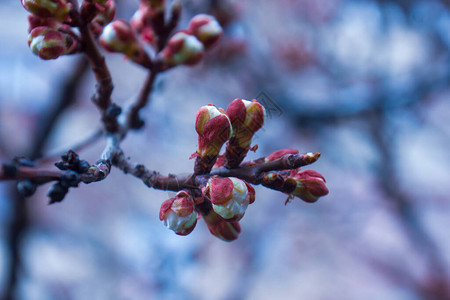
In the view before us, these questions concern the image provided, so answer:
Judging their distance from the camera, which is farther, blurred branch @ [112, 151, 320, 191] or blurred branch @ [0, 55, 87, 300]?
blurred branch @ [0, 55, 87, 300]

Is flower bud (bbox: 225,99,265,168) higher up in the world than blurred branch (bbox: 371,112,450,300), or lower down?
lower down

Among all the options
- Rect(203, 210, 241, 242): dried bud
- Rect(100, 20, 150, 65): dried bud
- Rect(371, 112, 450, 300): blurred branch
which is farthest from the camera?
Rect(371, 112, 450, 300): blurred branch

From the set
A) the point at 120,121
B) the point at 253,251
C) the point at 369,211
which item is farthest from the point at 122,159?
the point at 369,211

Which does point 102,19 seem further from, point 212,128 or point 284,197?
point 284,197

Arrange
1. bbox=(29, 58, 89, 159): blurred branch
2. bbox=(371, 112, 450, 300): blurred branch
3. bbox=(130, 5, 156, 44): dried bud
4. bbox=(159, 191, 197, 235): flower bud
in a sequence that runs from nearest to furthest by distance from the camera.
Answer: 1. bbox=(159, 191, 197, 235): flower bud
2. bbox=(130, 5, 156, 44): dried bud
3. bbox=(29, 58, 89, 159): blurred branch
4. bbox=(371, 112, 450, 300): blurred branch

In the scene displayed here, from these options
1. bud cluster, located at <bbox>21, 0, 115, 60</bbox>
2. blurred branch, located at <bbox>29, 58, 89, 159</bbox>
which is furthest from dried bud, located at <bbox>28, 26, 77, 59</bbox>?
blurred branch, located at <bbox>29, 58, 89, 159</bbox>

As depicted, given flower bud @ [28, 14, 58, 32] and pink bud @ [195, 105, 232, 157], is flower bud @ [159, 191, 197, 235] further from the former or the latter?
flower bud @ [28, 14, 58, 32]

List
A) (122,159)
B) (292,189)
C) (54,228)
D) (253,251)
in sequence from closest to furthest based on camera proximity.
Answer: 1. (292,189)
2. (122,159)
3. (253,251)
4. (54,228)

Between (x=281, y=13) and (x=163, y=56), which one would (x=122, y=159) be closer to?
(x=163, y=56)
